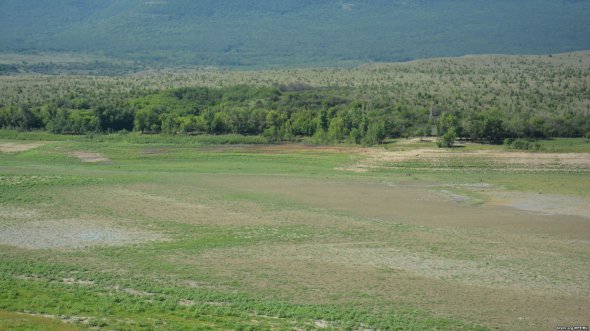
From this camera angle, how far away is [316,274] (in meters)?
26.8

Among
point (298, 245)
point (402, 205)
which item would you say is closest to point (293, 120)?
point (402, 205)

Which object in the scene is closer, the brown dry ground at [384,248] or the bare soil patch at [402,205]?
the brown dry ground at [384,248]

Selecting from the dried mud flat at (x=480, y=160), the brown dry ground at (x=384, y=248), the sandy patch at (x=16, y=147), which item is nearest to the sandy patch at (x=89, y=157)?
the sandy patch at (x=16, y=147)

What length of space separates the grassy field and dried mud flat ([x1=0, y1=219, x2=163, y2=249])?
0.25 ft

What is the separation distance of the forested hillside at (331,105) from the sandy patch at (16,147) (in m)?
6.28

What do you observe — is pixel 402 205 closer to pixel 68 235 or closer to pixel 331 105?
pixel 68 235

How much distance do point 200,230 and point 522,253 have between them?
1178cm

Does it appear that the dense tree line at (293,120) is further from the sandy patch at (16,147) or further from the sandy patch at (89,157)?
the sandy patch at (89,157)

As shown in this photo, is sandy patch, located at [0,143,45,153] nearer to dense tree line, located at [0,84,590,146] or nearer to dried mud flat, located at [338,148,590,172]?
dense tree line, located at [0,84,590,146]

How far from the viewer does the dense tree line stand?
63656mm

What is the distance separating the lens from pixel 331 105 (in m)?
81.6

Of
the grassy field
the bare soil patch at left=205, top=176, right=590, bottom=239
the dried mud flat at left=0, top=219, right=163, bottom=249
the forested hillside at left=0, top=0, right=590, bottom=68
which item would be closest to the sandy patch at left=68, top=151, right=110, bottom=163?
the grassy field

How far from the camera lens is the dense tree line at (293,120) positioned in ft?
209

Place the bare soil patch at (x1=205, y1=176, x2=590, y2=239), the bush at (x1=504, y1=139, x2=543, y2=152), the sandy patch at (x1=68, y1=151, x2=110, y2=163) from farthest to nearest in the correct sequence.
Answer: the bush at (x1=504, y1=139, x2=543, y2=152) < the sandy patch at (x1=68, y1=151, x2=110, y2=163) < the bare soil patch at (x1=205, y1=176, x2=590, y2=239)
